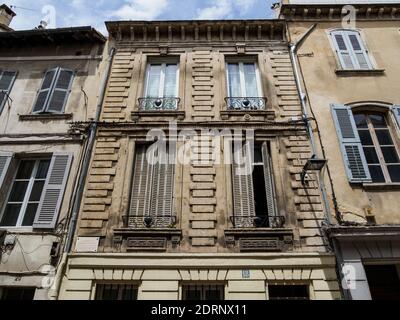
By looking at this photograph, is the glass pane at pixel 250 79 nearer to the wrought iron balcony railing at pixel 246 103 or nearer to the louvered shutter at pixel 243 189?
the wrought iron balcony railing at pixel 246 103

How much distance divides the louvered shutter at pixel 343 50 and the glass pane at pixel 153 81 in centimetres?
500

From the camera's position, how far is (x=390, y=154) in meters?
7.48

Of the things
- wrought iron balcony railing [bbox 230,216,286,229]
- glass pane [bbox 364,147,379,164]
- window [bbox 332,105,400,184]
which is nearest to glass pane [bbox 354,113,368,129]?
window [bbox 332,105,400,184]

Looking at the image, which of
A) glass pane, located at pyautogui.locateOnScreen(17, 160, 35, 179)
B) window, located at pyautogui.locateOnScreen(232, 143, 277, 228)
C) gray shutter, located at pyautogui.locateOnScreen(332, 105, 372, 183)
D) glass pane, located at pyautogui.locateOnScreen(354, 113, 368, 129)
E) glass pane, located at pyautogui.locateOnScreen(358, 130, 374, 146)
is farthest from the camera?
glass pane, located at pyautogui.locateOnScreen(354, 113, 368, 129)

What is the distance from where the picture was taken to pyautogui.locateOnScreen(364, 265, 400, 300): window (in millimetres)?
6234

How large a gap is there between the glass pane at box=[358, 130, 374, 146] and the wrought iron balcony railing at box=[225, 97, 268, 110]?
2.35m

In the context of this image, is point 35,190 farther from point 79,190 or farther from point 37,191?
point 79,190

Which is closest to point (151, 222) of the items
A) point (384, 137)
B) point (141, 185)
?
point (141, 185)

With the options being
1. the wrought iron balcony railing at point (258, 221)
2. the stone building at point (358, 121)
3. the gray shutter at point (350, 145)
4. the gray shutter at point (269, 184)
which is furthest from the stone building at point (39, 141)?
the gray shutter at point (350, 145)

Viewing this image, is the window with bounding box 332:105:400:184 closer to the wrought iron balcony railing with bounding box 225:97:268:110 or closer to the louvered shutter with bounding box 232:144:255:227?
the wrought iron balcony railing with bounding box 225:97:268:110
